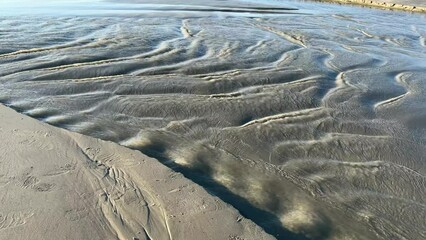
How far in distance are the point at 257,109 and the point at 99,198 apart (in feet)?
9.26

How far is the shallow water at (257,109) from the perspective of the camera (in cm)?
352

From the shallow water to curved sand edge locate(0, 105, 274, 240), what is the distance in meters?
0.27

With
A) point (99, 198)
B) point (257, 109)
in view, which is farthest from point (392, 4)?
point (99, 198)

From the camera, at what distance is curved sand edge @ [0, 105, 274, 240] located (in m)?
2.89

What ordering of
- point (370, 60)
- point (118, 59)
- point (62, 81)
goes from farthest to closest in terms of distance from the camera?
point (370, 60), point (118, 59), point (62, 81)

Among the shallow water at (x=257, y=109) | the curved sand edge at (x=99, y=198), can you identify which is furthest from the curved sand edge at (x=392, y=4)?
the curved sand edge at (x=99, y=198)

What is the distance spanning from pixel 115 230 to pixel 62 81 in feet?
12.6

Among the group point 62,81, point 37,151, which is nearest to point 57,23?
point 62,81

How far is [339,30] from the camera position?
508 inches

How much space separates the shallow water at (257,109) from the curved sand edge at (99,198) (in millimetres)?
267

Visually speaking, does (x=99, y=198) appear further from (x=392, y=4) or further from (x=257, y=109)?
(x=392, y=4)

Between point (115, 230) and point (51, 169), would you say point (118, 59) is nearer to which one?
point (51, 169)

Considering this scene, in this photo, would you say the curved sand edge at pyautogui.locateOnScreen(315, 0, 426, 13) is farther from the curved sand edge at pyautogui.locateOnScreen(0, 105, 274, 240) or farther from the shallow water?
the curved sand edge at pyautogui.locateOnScreen(0, 105, 274, 240)

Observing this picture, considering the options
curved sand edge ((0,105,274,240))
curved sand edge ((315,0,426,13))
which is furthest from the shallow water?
curved sand edge ((315,0,426,13))
